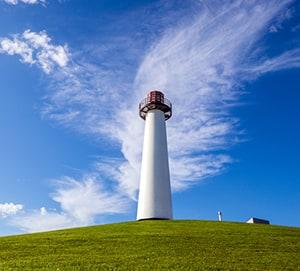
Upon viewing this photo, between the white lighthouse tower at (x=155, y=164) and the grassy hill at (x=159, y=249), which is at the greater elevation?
the white lighthouse tower at (x=155, y=164)

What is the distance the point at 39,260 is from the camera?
23.3 metres

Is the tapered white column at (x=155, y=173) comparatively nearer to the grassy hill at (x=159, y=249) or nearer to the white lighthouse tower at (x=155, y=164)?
the white lighthouse tower at (x=155, y=164)

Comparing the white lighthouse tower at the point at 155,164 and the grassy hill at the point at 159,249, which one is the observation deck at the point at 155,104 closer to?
the white lighthouse tower at the point at 155,164

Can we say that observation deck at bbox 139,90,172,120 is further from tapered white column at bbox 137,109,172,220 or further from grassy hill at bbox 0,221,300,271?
grassy hill at bbox 0,221,300,271

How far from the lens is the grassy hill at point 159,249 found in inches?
880

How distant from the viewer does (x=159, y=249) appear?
26750mm

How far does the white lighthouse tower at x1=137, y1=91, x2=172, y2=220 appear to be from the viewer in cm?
4675

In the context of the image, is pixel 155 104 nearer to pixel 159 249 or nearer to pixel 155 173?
pixel 155 173

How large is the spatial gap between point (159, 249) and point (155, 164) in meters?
23.2

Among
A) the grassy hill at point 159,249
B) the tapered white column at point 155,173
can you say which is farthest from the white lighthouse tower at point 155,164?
the grassy hill at point 159,249

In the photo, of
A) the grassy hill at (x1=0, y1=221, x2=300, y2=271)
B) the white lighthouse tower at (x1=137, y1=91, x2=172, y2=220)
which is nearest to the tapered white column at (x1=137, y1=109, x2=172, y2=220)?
the white lighthouse tower at (x1=137, y1=91, x2=172, y2=220)

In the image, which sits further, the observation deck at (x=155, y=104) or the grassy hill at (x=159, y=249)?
the observation deck at (x=155, y=104)

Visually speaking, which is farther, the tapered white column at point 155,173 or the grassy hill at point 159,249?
the tapered white column at point 155,173

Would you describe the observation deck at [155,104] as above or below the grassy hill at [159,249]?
above
